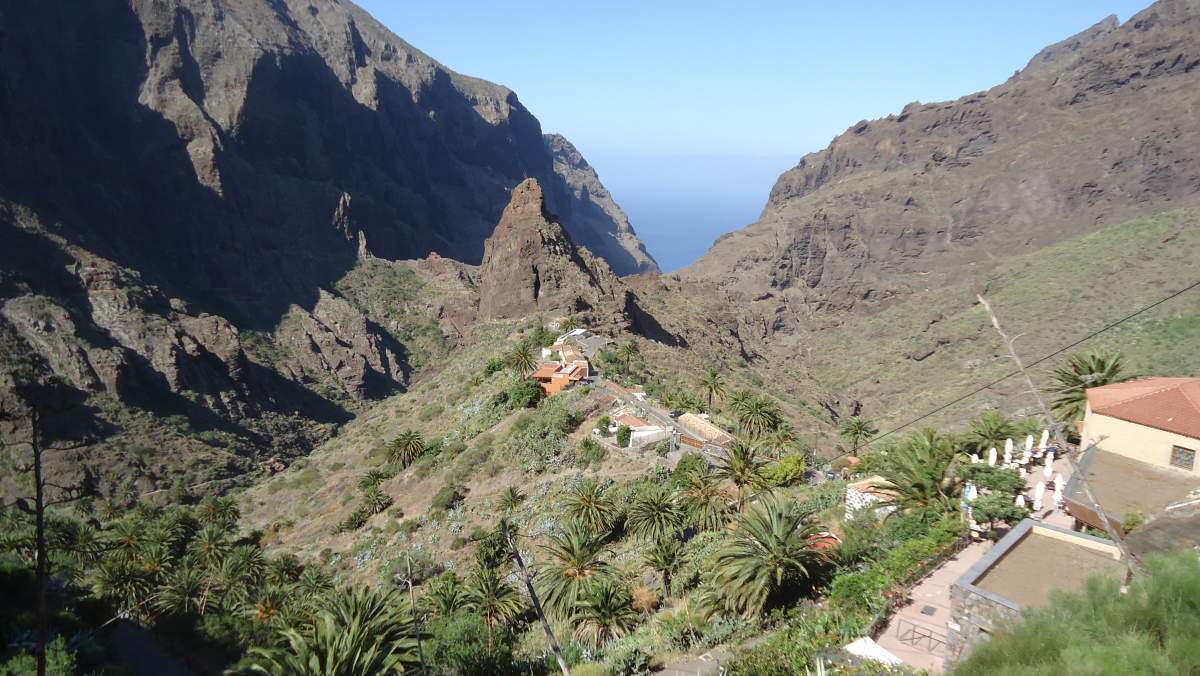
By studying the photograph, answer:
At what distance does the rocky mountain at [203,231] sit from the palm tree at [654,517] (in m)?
59.9

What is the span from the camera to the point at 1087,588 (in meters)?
12.4

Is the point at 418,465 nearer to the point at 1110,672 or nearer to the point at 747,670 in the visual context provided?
the point at 747,670

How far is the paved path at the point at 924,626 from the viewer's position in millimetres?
15023

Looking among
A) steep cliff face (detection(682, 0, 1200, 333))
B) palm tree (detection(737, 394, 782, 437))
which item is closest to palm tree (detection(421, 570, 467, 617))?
palm tree (detection(737, 394, 782, 437))

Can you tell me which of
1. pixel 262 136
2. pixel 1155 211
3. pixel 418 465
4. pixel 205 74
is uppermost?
pixel 205 74

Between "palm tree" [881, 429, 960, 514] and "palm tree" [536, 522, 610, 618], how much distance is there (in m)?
10.9

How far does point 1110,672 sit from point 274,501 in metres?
64.4

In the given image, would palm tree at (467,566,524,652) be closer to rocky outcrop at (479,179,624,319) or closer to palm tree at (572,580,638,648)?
palm tree at (572,580,638,648)

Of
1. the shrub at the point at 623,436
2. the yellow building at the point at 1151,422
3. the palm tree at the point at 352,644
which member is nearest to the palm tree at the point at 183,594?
the palm tree at the point at 352,644

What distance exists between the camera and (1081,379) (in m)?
34.3

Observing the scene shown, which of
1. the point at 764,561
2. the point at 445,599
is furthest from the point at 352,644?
the point at 445,599

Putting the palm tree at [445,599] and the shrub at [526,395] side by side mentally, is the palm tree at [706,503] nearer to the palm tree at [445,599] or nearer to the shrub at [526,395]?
the palm tree at [445,599]

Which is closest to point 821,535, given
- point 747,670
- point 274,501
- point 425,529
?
point 747,670

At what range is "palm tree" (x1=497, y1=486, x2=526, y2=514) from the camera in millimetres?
41844
